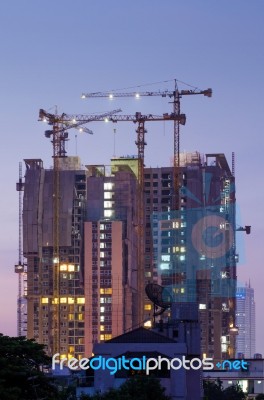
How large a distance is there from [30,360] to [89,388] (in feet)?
96.7

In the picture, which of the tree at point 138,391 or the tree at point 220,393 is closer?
the tree at point 138,391

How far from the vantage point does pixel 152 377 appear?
9550cm

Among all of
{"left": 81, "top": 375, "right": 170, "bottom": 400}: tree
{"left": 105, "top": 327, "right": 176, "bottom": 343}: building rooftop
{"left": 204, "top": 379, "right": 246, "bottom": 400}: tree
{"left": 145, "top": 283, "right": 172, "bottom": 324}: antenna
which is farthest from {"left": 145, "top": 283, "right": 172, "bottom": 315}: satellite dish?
{"left": 204, "top": 379, "right": 246, "bottom": 400}: tree

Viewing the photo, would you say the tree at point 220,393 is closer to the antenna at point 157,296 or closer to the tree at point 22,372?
the antenna at point 157,296

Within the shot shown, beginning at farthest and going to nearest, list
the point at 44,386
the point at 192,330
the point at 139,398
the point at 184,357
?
the point at 192,330, the point at 184,357, the point at 139,398, the point at 44,386

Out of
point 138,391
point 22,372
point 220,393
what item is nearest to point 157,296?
point 138,391

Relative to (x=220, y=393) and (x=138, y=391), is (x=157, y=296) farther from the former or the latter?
(x=220, y=393)

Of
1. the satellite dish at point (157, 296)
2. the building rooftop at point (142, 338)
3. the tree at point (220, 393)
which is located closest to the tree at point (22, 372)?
the building rooftop at point (142, 338)

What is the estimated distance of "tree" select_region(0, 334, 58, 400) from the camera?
7288 centimetres

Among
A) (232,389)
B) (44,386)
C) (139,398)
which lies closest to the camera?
(44,386)

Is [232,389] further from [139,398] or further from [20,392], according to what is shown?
[20,392]

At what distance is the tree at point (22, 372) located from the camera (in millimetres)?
72875

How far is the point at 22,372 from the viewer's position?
7319cm

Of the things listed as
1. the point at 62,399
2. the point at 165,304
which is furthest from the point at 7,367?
the point at 165,304
